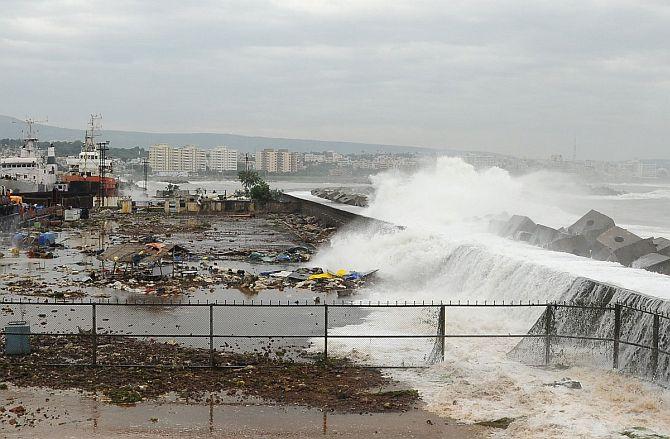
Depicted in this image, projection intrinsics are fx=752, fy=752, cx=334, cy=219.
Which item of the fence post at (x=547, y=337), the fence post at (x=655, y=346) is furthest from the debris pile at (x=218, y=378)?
the fence post at (x=655, y=346)

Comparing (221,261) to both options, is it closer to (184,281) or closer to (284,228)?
(184,281)

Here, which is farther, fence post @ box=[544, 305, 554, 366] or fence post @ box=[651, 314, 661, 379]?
fence post @ box=[544, 305, 554, 366]

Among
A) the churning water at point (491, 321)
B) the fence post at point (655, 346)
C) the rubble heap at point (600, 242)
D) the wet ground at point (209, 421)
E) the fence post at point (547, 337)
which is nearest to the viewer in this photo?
the wet ground at point (209, 421)

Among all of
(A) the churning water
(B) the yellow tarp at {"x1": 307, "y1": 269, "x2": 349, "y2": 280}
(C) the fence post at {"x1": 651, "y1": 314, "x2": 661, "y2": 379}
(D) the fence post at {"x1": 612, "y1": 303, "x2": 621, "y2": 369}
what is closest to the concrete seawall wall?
(A) the churning water

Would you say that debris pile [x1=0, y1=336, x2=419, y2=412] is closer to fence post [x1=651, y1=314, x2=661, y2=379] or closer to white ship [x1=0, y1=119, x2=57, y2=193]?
fence post [x1=651, y1=314, x2=661, y2=379]

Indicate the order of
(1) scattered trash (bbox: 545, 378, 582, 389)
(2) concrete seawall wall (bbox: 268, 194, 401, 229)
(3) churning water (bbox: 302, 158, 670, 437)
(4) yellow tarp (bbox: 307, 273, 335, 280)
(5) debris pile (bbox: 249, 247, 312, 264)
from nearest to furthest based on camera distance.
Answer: (3) churning water (bbox: 302, 158, 670, 437) < (1) scattered trash (bbox: 545, 378, 582, 389) < (4) yellow tarp (bbox: 307, 273, 335, 280) < (5) debris pile (bbox: 249, 247, 312, 264) < (2) concrete seawall wall (bbox: 268, 194, 401, 229)

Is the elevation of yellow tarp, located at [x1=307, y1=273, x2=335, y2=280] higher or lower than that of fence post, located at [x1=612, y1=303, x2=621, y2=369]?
lower

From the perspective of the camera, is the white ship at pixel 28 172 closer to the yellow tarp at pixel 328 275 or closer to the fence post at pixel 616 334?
the yellow tarp at pixel 328 275
